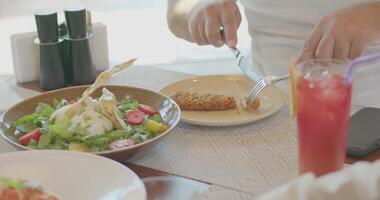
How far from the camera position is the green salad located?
1.15 metres

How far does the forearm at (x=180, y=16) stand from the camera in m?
1.66

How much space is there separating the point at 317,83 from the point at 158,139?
0.35 meters

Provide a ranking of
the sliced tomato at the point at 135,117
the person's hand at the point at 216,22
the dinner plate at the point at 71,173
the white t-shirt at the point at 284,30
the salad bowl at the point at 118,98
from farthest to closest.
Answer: the white t-shirt at the point at 284,30 < the person's hand at the point at 216,22 < the sliced tomato at the point at 135,117 < the salad bowl at the point at 118,98 < the dinner plate at the point at 71,173

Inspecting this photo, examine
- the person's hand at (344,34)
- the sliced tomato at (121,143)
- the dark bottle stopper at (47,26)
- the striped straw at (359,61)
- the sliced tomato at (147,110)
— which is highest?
the striped straw at (359,61)

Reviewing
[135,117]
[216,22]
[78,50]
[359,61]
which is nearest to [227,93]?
[216,22]

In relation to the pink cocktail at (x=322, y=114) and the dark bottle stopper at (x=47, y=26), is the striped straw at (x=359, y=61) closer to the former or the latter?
the pink cocktail at (x=322, y=114)

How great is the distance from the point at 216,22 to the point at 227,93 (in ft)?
0.57

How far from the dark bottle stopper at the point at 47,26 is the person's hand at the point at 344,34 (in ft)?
1.97

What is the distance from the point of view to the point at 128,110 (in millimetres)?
1271

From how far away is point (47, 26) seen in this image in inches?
60.6

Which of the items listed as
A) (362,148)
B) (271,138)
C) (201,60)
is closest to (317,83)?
(362,148)

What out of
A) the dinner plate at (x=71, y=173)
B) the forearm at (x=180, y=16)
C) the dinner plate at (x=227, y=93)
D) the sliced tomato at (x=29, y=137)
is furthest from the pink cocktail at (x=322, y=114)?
the forearm at (x=180, y=16)

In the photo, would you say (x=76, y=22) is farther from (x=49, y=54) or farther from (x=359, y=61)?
(x=359, y=61)

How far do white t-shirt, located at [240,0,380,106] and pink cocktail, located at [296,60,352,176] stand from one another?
67cm
